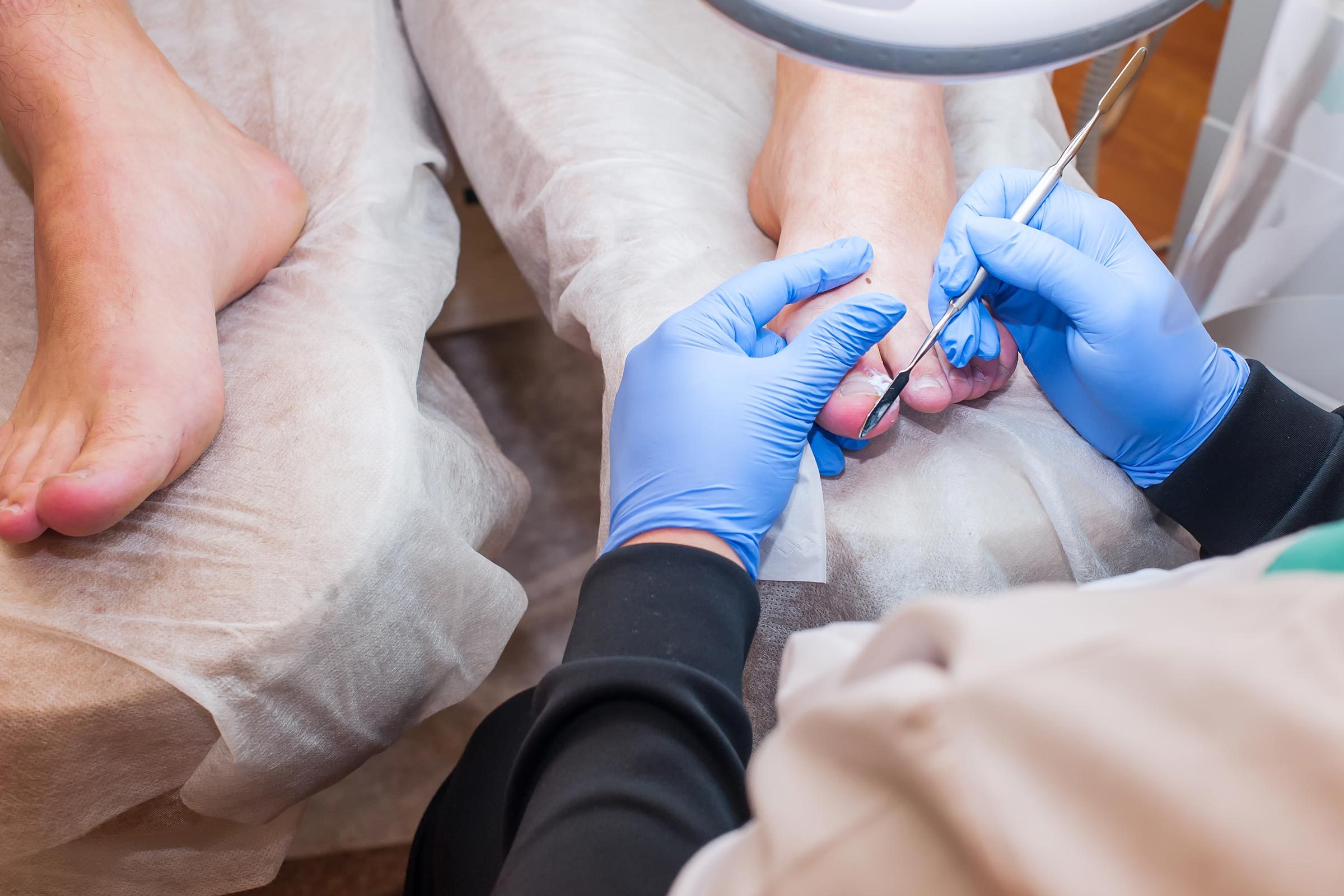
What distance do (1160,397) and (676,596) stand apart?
0.44 m

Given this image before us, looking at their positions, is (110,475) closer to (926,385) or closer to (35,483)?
(35,483)

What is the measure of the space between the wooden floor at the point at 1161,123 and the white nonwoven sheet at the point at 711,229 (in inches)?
36.6

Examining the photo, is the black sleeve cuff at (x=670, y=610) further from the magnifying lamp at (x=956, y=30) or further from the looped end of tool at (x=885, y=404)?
the magnifying lamp at (x=956, y=30)

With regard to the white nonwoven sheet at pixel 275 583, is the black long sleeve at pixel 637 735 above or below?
above

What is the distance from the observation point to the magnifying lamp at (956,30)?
1.19 feet

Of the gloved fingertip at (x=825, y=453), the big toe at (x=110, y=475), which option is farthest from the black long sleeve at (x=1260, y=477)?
the big toe at (x=110, y=475)

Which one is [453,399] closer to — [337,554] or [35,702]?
[337,554]

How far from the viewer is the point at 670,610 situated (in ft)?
1.95

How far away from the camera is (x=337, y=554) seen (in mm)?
730

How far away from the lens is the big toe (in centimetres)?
67

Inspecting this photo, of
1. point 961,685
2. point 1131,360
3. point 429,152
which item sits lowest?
point 429,152

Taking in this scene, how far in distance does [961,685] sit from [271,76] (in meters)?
1.15

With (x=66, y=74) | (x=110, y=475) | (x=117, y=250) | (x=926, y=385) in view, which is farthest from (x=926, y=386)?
(x=66, y=74)

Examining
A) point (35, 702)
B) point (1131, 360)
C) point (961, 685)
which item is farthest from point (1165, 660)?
point (35, 702)
